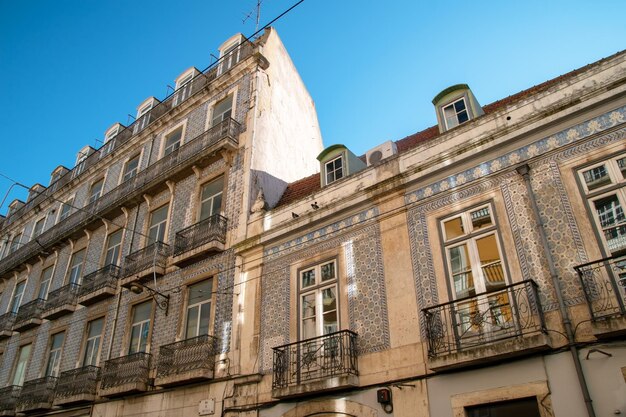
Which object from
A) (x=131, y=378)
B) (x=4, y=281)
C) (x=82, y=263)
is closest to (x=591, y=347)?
(x=131, y=378)

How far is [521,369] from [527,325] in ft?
2.08

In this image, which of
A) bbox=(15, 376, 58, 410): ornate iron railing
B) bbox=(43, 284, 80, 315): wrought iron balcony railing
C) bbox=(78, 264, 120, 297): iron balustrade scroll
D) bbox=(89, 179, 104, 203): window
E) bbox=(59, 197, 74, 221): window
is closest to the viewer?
bbox=(15, 376, 58, 410): ornate iron railing

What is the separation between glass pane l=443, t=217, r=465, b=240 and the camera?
9086mm

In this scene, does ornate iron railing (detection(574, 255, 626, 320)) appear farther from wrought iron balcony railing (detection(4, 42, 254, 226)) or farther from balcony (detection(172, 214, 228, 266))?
wrought iron balcony railing (detection(4, 42, 254, 226))

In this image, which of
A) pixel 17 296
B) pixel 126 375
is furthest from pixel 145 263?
pixel 17 296

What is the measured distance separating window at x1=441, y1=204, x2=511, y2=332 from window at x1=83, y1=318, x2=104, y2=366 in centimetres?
1066

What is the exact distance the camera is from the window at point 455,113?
10453 mm

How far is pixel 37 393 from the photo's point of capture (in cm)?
1527

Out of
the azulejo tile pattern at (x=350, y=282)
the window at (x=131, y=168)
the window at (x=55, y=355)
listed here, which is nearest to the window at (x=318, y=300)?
the azulejo tile pattern at (x=350, y=282)

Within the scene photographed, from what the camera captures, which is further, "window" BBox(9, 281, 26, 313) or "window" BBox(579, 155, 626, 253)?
"window" BBox(9, 281, 26, 313)

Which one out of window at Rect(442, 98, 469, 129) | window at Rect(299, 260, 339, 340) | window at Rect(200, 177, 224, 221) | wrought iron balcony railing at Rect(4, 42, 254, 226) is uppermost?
wrought iron balcony railing at Rect(4, 42, 254, 226)

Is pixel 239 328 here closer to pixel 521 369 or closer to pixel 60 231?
pixel 521 369

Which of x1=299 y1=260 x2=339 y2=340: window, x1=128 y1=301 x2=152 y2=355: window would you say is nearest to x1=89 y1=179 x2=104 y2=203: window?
x1=128 y1=301 x2=152 y2=355: window

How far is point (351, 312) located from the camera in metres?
9.84
